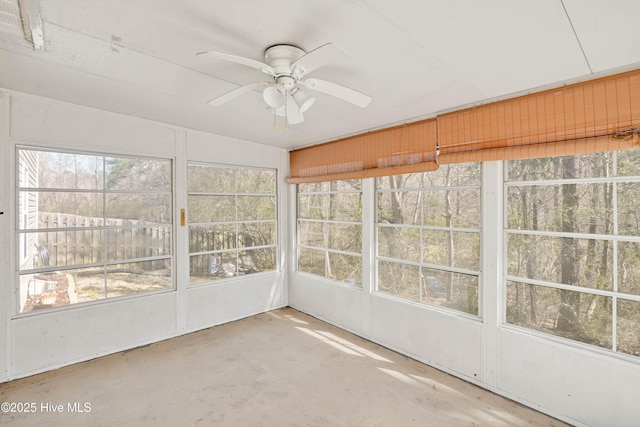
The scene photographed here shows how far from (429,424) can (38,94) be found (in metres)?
4.29

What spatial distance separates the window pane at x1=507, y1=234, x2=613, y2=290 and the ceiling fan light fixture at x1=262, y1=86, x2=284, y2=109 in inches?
86.6

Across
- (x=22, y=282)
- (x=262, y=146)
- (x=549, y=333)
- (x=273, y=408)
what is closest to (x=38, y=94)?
(x=22, y=282)

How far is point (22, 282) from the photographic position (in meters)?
2.77

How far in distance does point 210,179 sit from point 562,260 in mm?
3803

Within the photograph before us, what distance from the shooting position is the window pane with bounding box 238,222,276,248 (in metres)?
4.29

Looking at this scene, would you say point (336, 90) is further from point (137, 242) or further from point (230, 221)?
point (137, 242)

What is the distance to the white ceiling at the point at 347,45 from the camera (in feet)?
4.80

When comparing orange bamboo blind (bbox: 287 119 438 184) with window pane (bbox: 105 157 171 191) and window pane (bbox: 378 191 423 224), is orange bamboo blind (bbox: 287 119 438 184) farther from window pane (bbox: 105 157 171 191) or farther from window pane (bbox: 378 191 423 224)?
window pane (bbox: 105 157 171 191)

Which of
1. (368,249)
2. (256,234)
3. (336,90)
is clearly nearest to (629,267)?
(368,249)

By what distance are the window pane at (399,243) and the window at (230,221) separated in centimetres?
183

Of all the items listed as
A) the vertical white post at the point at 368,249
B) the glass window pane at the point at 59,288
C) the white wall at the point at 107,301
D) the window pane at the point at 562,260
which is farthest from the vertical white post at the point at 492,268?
the glass window pane at the point at 59,288

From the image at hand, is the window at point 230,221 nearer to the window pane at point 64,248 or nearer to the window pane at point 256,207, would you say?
the window pane at point 256,207

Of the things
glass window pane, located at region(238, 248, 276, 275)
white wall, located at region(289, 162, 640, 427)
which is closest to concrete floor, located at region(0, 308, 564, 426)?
white wall, located at region(289, 162, 640, 427)

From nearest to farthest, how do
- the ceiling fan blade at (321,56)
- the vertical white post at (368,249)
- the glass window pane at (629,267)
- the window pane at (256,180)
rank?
the ceiling fan blade at (321,56), the glass window pane at (629,267), the vertical white post at (368,249), the window pane at (256,180)
